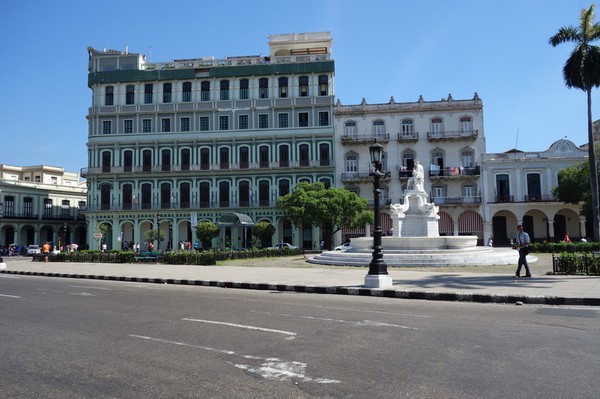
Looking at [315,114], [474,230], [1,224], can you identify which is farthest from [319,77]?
[1,224]

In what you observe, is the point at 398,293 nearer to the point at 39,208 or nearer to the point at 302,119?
the point at 302,119

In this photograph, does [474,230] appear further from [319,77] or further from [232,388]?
[232,388]

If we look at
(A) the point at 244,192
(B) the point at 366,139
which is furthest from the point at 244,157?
(B) the point at 366,139

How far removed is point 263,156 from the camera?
51.6m

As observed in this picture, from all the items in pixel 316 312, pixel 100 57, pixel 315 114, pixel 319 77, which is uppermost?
pixel 100 57

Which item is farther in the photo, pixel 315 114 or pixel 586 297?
pixel 315 114

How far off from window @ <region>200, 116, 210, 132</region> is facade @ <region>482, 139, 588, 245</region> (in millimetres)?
28460

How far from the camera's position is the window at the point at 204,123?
52469mm

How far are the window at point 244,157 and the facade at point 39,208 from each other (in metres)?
19.2

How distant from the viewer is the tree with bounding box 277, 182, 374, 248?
129 feet

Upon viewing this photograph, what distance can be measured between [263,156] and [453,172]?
63.0ft

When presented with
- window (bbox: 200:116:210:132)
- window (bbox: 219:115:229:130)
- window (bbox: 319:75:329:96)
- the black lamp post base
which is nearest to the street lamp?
the black lamp post base

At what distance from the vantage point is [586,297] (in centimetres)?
1131

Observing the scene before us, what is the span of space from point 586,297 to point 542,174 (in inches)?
1543
